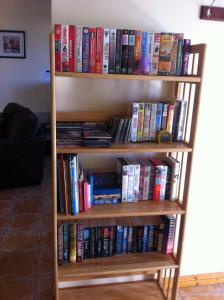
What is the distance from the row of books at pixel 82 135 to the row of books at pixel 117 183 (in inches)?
3.3

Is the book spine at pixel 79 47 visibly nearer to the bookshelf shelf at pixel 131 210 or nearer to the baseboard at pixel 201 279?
the bookshelf shelf at pixel 131 210

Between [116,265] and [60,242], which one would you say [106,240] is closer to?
[116,265]

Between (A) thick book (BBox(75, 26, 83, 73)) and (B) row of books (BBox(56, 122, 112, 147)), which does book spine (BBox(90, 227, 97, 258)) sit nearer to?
(B) row of books (BBox(56, 122, 112, 147))

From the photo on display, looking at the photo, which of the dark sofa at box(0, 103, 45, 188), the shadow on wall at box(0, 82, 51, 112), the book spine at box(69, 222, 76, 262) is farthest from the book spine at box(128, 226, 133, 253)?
the shadow on wall at box(0, 82, 51, 112)

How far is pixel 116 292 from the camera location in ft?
6.54

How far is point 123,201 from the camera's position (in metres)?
1.68

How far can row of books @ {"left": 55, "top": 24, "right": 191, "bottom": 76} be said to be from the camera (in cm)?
135

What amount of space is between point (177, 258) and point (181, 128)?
781mm

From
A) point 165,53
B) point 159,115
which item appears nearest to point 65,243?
point 159,115

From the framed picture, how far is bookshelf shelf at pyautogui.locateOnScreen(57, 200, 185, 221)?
12.6ft

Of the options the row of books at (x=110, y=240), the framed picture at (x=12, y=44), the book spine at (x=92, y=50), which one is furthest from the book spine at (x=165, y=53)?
the framed picture at (x=12, y=44)

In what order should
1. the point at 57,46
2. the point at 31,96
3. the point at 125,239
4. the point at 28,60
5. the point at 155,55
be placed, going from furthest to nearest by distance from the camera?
the point at 31,96 < the point at 28,60 < the point at 125,239 < the point at 155,55 < the point at 57,46

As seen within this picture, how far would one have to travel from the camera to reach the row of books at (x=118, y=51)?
1.35 m

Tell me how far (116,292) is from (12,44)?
4.03 metres
